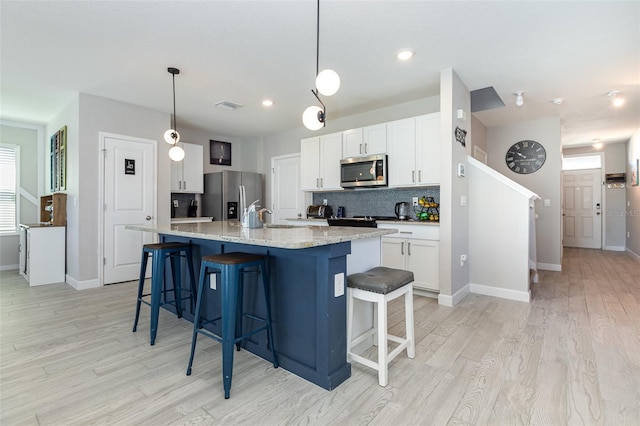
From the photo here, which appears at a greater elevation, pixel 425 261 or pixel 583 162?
pixel 583 162

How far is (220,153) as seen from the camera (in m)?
6.56

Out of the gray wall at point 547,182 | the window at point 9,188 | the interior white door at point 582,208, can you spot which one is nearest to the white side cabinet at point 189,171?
the window at point 9,188

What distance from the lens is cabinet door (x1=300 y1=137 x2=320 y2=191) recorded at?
505cm

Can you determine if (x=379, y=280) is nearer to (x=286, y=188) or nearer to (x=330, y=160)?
(x=330, y=160)

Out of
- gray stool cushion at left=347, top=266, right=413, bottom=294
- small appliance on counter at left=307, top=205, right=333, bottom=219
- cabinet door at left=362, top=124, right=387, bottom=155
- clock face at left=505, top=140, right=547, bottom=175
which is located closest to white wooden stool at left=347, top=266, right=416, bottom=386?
gray stool cushion at left=347, top=266, right=413, bottom=294

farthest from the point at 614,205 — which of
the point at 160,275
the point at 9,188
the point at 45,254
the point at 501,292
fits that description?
the point at 9,188

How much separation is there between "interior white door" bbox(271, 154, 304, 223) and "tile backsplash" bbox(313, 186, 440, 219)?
0.54 m

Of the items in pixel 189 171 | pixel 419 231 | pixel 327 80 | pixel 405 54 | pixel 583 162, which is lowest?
pixel 419 231

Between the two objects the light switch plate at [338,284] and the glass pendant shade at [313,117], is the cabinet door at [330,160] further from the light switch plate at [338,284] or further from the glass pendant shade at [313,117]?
the light switch plate at [338,284]

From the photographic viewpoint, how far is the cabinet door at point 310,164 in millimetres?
5051

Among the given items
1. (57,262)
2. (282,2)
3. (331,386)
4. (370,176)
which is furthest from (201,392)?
(57,262)

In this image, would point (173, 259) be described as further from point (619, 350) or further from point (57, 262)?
point (619, 350)

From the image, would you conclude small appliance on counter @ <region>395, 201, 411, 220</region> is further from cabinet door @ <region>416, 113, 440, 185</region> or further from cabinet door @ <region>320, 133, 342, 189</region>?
cabinet door @ <region>320, 133, 342, 189</region>

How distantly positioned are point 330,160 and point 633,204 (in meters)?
6.52
